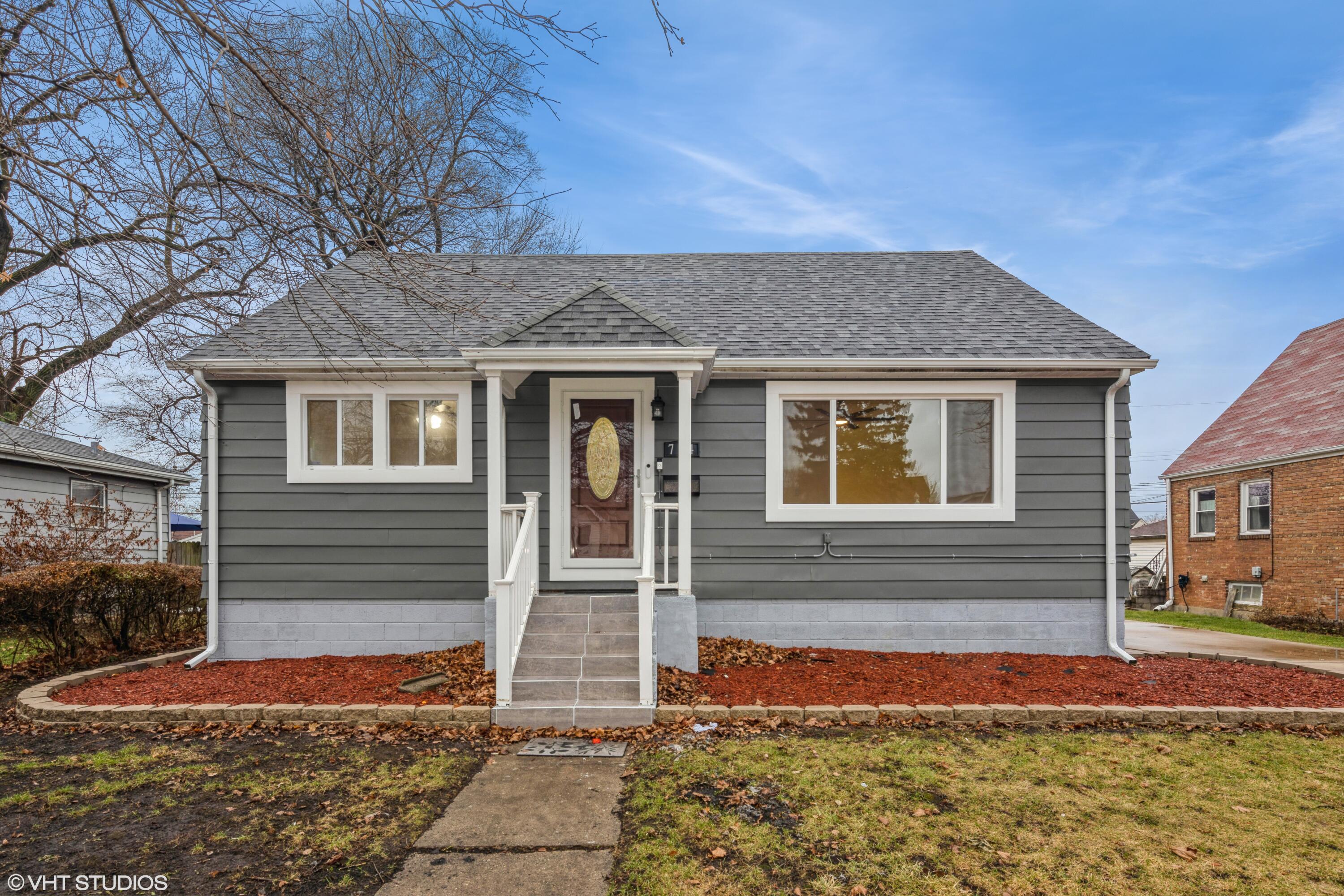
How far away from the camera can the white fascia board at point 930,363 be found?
6.55 m

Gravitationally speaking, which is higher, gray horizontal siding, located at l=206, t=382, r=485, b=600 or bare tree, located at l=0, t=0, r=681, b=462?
bare tree, located at l=0, t=0, r=681, b=462

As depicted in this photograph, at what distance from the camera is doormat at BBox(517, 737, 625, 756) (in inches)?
171

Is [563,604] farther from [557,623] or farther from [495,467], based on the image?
[495,467]

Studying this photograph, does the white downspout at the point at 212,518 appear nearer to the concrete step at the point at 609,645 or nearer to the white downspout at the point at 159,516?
the concrete step at the point at 609,645

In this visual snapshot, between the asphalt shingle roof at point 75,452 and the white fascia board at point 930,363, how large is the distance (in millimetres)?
12897

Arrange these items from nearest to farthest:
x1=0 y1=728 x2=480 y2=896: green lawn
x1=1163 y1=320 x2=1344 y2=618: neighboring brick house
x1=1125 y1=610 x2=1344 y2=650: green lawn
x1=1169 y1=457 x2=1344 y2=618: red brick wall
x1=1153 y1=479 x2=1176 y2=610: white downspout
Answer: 1. x1=0 y1=728 x2=480 y2=896: green lawn
2. x1=1125 y1=610 x2=1344 y2=650: green lawn
3. x1=1169 y1=457 x2=1344 y2=618: red brick wall
4. x1=1163 y1=320 x2=1344 y2=618: neighboring brick house
5. x1=1153 y1=479 x2=1176 y2=610: white downspout

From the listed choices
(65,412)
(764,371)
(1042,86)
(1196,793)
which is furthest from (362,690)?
(1042,86)

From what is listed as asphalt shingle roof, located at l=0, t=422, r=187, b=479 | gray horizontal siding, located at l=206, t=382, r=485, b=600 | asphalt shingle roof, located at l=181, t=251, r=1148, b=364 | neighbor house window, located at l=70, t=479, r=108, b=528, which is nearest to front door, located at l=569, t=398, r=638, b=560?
gray horizontal siding, located at l=206, t=382, r=485, b=600

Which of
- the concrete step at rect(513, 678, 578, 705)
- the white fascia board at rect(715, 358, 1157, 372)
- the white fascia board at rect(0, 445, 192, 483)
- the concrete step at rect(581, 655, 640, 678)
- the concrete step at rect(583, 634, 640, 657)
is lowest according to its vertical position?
the concrete step at rect(513, 678, 578, 705)

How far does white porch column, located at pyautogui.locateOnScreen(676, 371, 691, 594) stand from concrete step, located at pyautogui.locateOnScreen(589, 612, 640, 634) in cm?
51

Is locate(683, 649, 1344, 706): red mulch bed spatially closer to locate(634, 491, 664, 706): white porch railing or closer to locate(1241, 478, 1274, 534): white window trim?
locate(634, 491, 664, 706): white porch railing

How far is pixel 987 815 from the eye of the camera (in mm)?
3334

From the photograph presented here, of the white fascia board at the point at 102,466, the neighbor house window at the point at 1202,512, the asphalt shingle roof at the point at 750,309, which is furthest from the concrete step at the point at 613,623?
the neighbor house window at the point at 1202,512

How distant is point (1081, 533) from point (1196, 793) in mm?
3602
